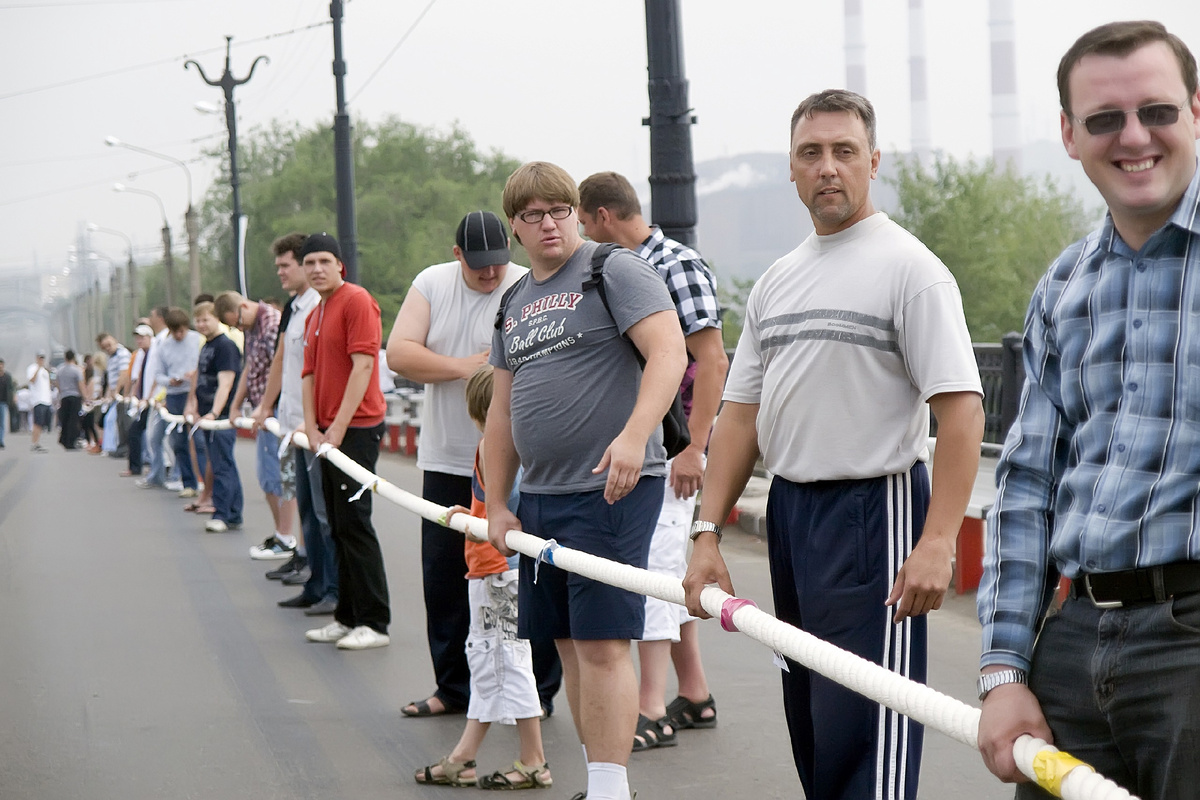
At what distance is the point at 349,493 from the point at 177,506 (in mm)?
9724

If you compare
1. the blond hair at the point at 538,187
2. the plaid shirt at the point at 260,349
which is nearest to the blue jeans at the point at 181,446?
the plaid shirt at the point at 260,349

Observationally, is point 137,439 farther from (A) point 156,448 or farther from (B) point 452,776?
(B) point 452,776

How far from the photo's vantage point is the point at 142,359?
66.3 feet

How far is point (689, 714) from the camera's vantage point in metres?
5.97

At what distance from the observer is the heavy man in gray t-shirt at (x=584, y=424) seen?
425cm

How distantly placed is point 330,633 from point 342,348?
5.41 ft

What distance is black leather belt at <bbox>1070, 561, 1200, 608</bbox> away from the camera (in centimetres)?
213

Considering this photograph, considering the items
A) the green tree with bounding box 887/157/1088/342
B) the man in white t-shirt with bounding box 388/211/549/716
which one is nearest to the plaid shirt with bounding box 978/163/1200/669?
the man in white t-shirt with bounding box 388/211/549/716

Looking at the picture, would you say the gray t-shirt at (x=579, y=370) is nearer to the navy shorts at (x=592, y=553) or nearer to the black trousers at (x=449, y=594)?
the navy shorts at (x=592, y=553)

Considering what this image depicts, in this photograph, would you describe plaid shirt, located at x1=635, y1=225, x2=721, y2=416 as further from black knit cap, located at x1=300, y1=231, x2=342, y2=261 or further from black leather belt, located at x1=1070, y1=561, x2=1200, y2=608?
black leather belt, located at x1=1070, y1=561, x2=1200, y2=608

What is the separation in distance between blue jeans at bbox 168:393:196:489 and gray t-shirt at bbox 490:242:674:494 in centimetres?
1292

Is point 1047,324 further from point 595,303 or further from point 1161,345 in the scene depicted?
point 595,303

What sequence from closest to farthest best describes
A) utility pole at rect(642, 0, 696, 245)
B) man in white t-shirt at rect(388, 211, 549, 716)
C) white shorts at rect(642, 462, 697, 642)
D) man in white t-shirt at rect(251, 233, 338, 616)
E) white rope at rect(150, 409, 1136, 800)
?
white rope at rect(150, 409, 1136, 800), white shorts at rect(642, 462, 697, 642), man in white t-shirt at rect(388, 211, 549, 716), man in white t-shirt at rect(251, 233, 338, 616), utility pole at rect(642, 0, 696, 245)

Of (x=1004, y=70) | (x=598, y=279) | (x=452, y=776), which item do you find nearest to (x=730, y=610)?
(x=598, y=279)
